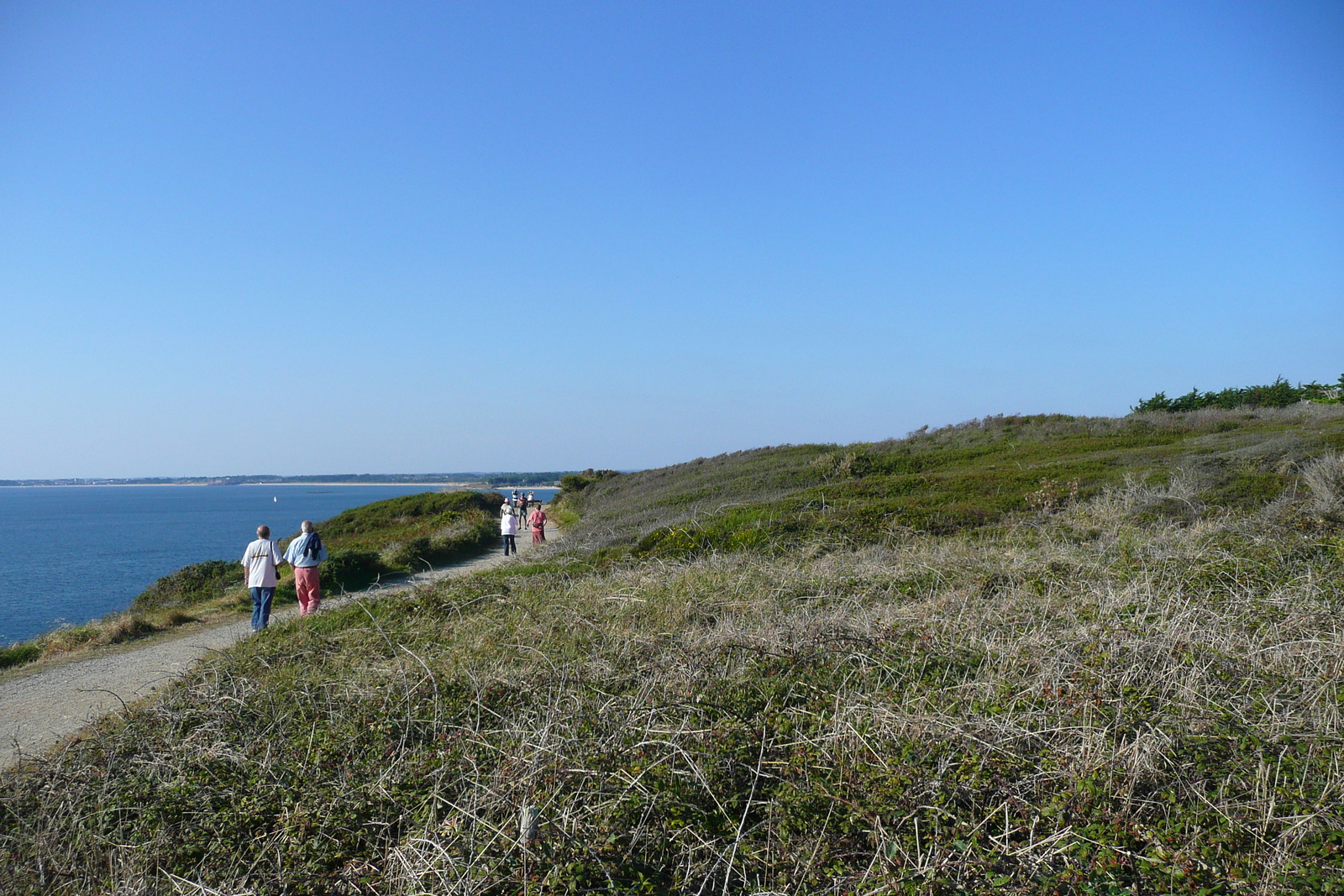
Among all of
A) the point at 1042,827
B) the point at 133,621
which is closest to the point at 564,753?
the point at 1042,827

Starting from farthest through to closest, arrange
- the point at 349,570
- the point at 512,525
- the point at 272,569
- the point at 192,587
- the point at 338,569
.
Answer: the point at 512,525
the point at 192,587
the point at 349,570
the point at 338,569
the point at 272,569

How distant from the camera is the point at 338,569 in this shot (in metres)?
15.7

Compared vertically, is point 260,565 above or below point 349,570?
above

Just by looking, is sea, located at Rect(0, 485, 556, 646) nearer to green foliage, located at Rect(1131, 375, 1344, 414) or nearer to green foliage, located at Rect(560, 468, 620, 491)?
green foliage, located at Rect(560, 468, 620, 491)

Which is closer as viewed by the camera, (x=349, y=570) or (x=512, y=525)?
(x=349, y=570)

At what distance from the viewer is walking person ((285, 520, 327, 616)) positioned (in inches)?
405

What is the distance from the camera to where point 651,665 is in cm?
452

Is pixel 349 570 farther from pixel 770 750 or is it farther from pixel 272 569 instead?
pixel 770 750

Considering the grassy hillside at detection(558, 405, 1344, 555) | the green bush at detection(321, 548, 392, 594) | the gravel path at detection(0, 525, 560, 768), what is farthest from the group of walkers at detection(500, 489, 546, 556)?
the gravel path at detection(0, 525, 560, 768)

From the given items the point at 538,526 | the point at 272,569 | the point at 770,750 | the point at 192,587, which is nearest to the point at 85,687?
the point at 272,569

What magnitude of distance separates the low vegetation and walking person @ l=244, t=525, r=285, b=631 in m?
0.98

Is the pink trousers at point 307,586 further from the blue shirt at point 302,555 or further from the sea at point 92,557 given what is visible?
the sea at point 92,557

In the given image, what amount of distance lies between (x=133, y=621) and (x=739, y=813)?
12.4 meters

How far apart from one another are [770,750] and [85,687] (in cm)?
918
